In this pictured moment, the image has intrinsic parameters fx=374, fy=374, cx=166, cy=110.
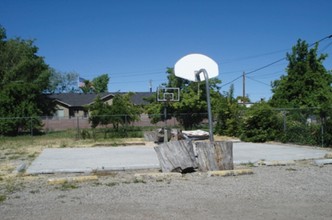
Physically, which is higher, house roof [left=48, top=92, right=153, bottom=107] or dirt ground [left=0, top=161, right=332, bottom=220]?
house roof [left=48, top=92, right=153, bottom=107]

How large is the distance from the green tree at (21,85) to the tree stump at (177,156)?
802 inches

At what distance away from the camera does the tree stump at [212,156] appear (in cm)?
964

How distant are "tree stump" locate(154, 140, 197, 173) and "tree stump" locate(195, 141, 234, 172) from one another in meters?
0.22

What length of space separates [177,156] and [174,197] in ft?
9.11

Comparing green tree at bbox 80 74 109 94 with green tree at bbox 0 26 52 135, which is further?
green tree at bbox 80 74 109 94

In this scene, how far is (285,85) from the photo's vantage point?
27.0 metres

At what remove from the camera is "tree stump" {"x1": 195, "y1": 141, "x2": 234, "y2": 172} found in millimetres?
9641

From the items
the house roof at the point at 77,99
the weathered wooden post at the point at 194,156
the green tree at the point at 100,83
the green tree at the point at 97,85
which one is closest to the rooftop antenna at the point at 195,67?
the weathered wooden post at the point at 194,156

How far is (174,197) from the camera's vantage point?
6.86 meters

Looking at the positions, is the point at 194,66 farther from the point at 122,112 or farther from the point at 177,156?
the point at 122,112

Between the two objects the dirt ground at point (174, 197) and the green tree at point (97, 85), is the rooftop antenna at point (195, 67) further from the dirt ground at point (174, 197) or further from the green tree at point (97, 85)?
the green tree at point (97, 85)

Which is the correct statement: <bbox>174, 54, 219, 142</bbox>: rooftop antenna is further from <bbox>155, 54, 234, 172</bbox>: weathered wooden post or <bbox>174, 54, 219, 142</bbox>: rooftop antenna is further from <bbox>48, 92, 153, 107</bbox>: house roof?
<bbox>48, 92, 153, 107</bbox>: house roof

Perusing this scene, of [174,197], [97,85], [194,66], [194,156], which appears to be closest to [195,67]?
[194,66]

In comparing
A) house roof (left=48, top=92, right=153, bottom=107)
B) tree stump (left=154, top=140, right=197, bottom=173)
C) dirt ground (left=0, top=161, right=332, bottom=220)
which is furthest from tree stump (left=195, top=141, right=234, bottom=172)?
house roof (left=48, top=92, right=153, bottom=107)
